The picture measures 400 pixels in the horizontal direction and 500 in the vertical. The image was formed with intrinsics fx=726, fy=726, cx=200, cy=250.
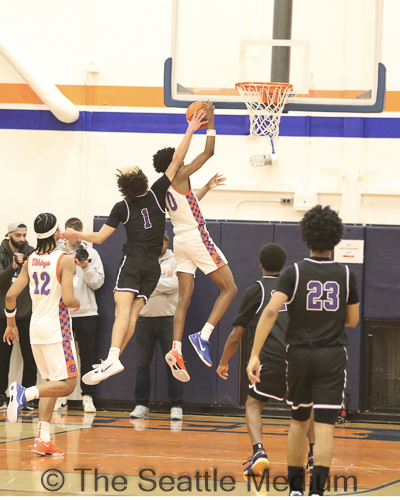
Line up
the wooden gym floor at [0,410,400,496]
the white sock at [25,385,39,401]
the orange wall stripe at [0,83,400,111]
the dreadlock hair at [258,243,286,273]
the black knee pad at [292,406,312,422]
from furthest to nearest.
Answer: the orange wall stripe at [0,83,400,111]
the white sock at [25,385,39,401]
the dreadlock hair at [258,243,286,273]
the wooden gym floor at [0,410,400,496]
the black knee pad at [292,406,312,422]

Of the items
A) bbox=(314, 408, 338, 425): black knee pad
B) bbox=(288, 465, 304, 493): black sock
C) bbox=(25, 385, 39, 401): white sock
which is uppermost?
bbox=(314, 408, 338, 425): black knee pad

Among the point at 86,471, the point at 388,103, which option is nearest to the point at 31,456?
the point at 86,471

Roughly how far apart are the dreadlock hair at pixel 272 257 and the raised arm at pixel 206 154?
4.09 feet

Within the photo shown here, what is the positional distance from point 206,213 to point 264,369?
179 inches

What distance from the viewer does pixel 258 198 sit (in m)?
9.82

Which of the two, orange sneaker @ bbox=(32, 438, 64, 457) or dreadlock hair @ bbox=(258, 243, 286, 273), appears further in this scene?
orange sneaker @ bbox=(32, 438, 64, 457)

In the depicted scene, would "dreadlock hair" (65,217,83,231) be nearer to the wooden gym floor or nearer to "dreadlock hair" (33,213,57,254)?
the wooden gym floor

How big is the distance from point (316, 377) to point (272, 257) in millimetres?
1463

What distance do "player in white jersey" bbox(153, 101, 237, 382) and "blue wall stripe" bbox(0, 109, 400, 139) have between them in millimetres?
3162

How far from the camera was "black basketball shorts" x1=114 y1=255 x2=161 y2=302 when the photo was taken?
6.46m

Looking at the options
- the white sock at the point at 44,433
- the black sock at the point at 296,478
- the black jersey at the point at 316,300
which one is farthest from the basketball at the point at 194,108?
the black sock at the point at 296,478

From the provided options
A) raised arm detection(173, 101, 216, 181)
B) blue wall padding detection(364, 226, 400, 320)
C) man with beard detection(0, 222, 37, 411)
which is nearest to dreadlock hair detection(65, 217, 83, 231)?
man with beard detection(0, 222, 37, 411)

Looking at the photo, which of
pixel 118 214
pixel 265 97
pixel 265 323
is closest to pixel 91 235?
pixel 118 214

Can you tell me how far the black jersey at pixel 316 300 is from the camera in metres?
4.53
